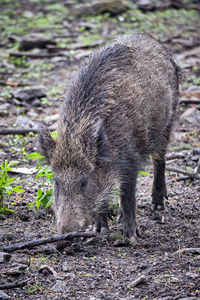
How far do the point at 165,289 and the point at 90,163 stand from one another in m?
1.54

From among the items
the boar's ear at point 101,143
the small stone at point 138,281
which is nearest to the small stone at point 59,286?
the small stone at point 138,281

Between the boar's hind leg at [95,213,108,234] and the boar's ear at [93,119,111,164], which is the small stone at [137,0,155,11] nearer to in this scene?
the boar's hind leg at [95,213,108,234]

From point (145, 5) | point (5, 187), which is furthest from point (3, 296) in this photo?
point (145, 5)

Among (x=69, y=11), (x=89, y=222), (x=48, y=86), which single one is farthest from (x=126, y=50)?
(x=69, y=11)

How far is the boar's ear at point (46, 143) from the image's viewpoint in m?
4.90

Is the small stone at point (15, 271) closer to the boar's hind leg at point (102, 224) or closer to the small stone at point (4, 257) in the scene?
the small stone at point (4, 257)

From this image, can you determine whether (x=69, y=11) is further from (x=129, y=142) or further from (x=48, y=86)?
(x=129, y=142)

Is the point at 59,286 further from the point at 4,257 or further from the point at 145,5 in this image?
the point at 145,5

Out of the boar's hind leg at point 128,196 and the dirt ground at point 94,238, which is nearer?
the dirt ground at point 94,238

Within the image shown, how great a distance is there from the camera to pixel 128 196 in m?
5.20

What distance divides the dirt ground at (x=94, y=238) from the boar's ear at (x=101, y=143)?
2.82ft

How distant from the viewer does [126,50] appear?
558 cm

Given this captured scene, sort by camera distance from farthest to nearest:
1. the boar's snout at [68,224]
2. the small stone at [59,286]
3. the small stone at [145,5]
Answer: the small stone at [145,5] < the boar's snout at [68,224] < the small stone at [59,286]

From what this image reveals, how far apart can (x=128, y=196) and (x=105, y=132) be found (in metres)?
0.82
